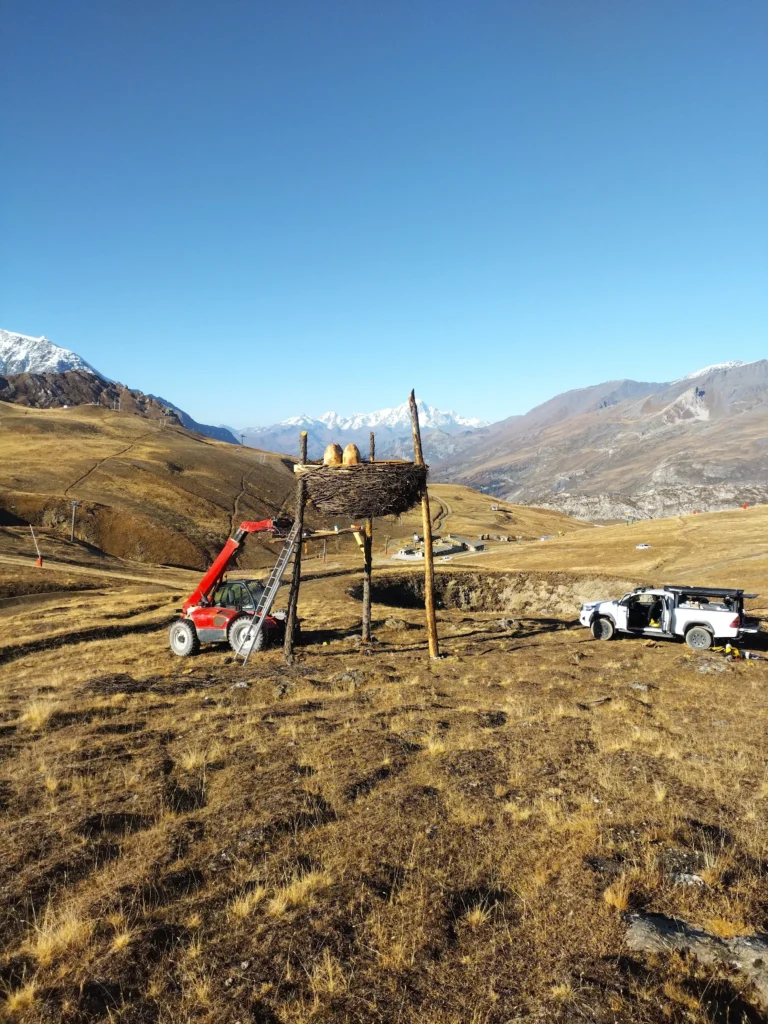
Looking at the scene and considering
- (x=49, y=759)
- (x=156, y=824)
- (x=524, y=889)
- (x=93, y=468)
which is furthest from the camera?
(x=93, y=468)

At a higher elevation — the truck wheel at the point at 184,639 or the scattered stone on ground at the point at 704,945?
the scattered stone on ground at the point at 704,945

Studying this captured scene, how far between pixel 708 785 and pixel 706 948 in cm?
395

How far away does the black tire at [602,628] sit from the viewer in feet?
69.5

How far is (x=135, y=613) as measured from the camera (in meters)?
30.3

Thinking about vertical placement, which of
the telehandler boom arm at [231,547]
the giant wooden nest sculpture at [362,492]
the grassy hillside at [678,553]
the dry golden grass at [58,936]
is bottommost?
the grassy hillside at [678,553]

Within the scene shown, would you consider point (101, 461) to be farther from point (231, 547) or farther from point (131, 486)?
point (231, 547)

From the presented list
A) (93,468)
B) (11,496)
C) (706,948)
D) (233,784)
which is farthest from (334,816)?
(93,468)

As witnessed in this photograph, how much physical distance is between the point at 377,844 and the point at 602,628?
55.5ft

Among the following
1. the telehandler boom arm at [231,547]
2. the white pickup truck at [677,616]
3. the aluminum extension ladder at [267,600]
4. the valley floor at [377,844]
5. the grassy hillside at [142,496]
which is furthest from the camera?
the grassy hillside at [142,496]

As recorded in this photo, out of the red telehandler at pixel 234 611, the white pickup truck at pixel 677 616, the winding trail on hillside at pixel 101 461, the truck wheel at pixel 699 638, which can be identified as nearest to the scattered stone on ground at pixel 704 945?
the red telehandler at pixel 234 611

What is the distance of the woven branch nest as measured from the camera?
55.7ft

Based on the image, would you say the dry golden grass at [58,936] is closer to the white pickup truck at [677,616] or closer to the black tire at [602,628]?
the white pickup truck at [677,616]

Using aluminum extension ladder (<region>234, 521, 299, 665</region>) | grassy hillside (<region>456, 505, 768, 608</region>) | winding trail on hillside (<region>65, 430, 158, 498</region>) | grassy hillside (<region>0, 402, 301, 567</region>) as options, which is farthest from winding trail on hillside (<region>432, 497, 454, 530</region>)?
aluminum extension ladder (<region>234, 521, 299, 665</region>)

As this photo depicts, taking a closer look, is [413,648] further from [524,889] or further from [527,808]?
[524,889]
